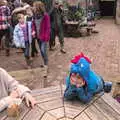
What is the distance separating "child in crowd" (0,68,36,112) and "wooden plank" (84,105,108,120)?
61 centimetres

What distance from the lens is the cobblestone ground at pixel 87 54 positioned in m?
8.52

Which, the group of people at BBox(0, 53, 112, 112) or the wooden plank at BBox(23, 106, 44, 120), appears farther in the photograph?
the group of people at BBox(0, 53, 112, 112)

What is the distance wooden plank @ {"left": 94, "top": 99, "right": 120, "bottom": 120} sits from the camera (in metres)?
3.68

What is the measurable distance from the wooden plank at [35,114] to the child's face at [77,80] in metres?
0.48

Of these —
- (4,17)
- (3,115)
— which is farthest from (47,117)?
(4,17)

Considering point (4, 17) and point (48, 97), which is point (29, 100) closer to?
point (48, 97)

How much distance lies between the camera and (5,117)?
12.0 feet

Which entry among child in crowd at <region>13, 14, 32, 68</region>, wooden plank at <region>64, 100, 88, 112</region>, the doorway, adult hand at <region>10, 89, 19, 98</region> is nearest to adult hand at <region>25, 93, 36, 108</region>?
adult hand at <region>10, 89, 19, 98</region>

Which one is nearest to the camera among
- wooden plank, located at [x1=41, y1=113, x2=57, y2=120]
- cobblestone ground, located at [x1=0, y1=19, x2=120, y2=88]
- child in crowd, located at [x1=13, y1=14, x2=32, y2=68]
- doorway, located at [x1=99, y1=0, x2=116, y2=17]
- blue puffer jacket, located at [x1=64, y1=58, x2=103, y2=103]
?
wooden plank, located at [x1=41, y1=113, x2=57, y2=120]

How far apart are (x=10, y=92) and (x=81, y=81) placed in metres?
0.83

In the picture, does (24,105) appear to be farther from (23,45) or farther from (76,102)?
(23,45)

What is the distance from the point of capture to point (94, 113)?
12.2 feet

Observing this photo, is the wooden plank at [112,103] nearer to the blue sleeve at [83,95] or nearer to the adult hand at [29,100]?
the blue sleeve at [83,95]

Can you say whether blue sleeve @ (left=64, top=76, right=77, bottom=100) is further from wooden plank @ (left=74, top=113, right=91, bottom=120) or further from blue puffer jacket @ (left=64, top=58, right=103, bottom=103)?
wooden plank @ (left=74, top=113, right=91, bottom=120)
